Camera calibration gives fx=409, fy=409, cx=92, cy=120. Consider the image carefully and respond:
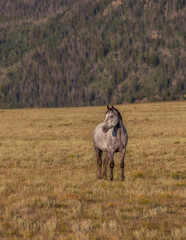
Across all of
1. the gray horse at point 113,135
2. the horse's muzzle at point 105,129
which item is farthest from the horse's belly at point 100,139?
the horse's muzzle at point 105,129

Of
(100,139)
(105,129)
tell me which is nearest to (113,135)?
(105,129)

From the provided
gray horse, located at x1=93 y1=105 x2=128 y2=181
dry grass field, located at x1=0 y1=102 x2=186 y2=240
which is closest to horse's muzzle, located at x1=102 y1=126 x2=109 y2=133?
gray horse, located at x1=93 y1=105 x2=128 y2=181

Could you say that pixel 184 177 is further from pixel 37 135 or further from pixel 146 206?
pixel 37 135

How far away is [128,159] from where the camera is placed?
72.7 feet

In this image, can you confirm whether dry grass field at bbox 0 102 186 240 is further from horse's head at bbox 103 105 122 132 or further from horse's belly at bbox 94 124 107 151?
horse's head at bbox 103 105 122 132

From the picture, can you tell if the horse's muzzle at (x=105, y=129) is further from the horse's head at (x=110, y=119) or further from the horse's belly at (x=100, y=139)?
the horse's belly at (x=100, y=139)

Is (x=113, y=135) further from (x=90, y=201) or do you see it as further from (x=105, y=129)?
(x=90, y=201)

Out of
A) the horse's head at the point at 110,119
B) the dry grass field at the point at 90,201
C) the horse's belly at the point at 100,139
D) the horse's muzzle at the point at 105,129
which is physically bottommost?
the dry grass field at the point at 90,201

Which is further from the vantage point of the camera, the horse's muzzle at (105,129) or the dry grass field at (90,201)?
the horse's muzzle at (105,129)

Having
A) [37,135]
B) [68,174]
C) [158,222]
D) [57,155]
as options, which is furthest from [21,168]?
[37,135]

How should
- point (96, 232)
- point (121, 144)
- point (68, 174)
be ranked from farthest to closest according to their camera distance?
1. point (68, 174)
2. point (121, 144)
3. point (96, 232)

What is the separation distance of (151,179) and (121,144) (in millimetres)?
1858

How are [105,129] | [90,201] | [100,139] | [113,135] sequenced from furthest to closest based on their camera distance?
1. [100,139]
2. [113,135]
3. [105,129]
4. [90,201]

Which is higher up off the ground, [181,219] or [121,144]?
[121,144]
